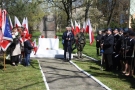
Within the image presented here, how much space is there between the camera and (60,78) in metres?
10.2

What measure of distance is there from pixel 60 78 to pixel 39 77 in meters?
0.81

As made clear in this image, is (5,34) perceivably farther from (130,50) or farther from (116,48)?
(130,50)

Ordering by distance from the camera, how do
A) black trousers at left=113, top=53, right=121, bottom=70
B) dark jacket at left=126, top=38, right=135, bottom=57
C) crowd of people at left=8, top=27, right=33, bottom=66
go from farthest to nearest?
crowd of people at left=8, top=27, right=33, bottom=66 < black trousers at left=113, top=53, right=121, bottom=70 < dark jacket at left=126, top=38, right=135, bottom=57

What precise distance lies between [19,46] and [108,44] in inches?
173

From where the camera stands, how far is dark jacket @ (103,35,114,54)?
11.8 meters

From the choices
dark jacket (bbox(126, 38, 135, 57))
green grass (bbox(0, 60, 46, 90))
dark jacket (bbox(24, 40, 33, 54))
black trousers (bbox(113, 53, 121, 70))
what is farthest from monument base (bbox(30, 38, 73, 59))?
dark jacket (bbox(126, 38, 135, 57))

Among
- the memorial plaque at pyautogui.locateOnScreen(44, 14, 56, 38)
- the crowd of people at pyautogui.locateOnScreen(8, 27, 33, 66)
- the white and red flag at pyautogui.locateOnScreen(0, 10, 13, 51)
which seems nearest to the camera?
the white and red flag at pyautogui.locateOnScreen(0, 10, 13, 51)

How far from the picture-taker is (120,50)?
1155 cm

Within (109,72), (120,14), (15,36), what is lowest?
(109,72)

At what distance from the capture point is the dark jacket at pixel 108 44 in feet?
38.7

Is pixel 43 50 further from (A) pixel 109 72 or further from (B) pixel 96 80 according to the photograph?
(B) pixel 96 80

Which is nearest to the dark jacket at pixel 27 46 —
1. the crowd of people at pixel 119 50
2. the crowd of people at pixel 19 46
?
the crowd of people at pixel 19 46

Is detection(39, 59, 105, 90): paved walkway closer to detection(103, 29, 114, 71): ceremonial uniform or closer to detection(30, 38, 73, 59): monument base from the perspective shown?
detection(103, 29, 114, 71): ceremonial uniform

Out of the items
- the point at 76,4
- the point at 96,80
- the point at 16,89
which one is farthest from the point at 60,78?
the point at 76,4
